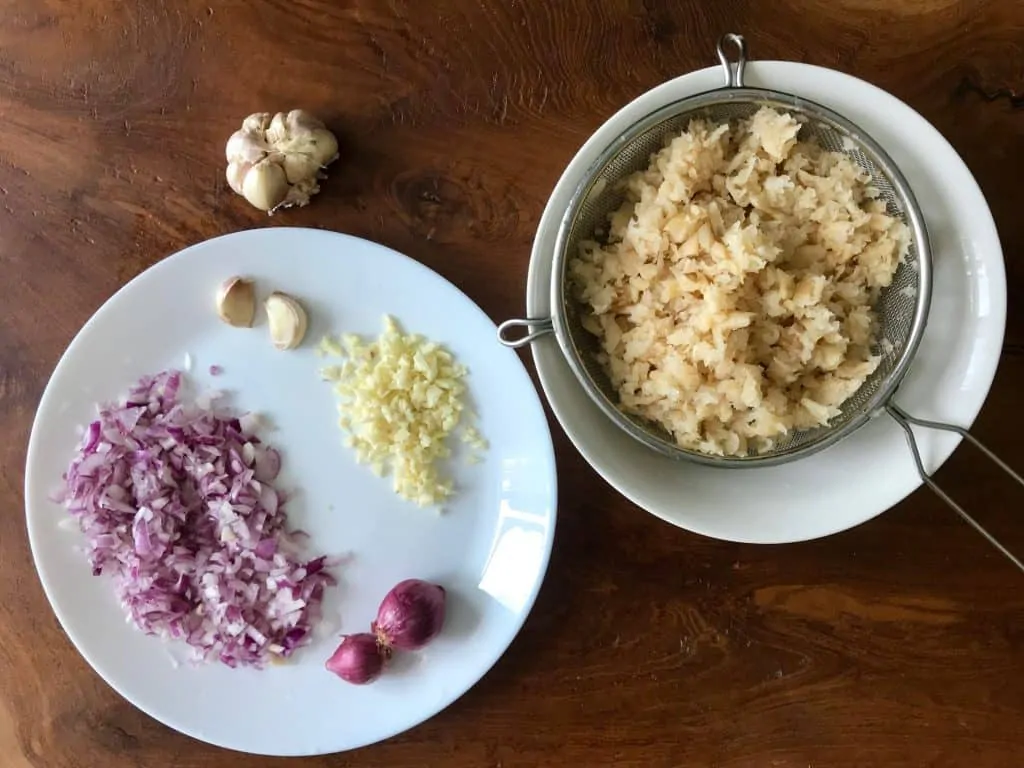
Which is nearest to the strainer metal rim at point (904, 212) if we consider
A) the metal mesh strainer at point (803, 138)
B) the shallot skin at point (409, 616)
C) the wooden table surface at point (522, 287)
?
the metal mesh strainer at point (803, 138)

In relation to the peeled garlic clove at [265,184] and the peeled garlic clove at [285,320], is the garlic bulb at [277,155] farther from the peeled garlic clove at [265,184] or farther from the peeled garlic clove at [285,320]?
the peeled garlic clove at [285,320]

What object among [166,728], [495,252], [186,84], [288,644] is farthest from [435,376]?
[166,728]

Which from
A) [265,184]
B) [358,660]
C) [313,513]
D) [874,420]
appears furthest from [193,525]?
[874,420]

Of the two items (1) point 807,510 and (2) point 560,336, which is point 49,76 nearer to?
(2) point 560,336

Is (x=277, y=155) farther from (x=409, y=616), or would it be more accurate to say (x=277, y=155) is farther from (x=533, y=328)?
(x=409, y=616)

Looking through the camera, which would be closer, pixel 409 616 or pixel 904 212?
pixel 904 212

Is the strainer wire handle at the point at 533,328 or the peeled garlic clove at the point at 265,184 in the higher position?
the peeled garlic clove at the point at 265,184
